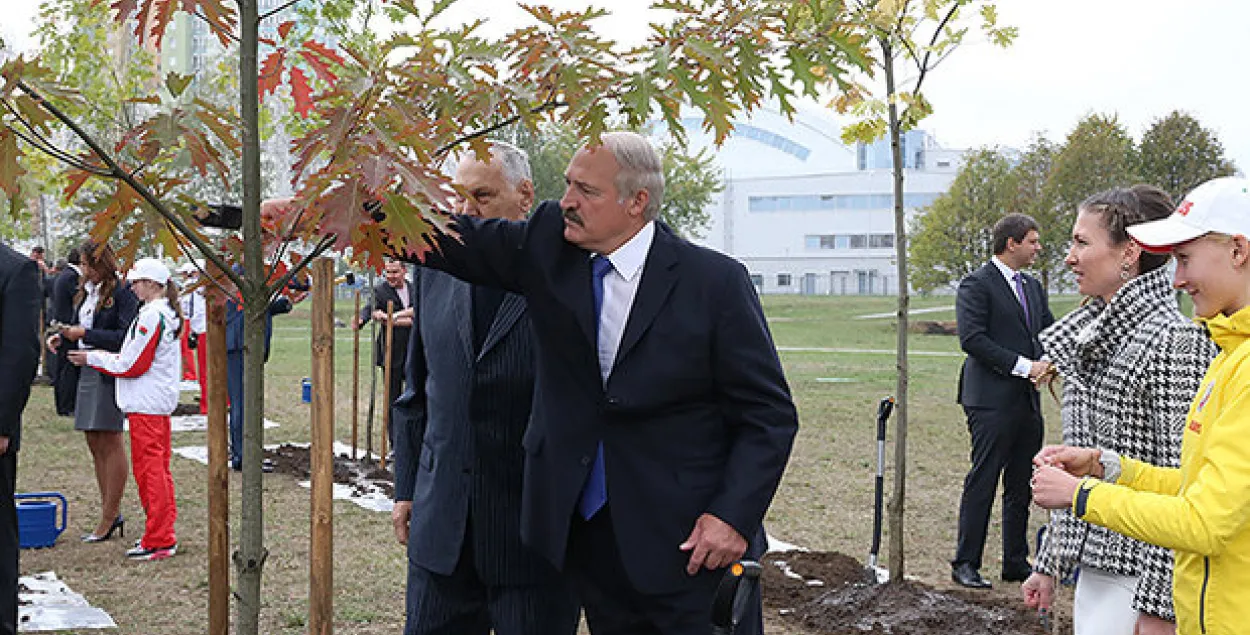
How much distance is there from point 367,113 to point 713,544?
1.45 metres

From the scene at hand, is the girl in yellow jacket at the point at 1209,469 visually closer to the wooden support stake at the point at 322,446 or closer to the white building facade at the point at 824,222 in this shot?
the wooden support stake at the point at 322,446

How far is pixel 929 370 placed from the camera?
24203mm

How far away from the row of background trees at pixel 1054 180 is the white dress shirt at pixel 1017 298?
29.5 metres

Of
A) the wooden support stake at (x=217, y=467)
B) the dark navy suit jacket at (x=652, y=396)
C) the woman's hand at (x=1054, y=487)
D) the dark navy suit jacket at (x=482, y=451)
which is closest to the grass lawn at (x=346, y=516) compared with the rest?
the dark navy suit jacket at (x=482, y=451)

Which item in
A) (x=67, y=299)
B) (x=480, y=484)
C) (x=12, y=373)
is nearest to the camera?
(x=480, y=484)

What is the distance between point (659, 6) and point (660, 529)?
4.51 feet

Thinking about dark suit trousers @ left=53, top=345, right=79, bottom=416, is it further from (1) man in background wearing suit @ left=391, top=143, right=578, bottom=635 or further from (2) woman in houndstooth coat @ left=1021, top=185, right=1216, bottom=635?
(2) woman in houndstooth coat @ left=1021, top=185, right=1216, bottom=635

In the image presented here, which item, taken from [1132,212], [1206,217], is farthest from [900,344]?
[1206,217]

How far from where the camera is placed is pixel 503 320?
3664 mm

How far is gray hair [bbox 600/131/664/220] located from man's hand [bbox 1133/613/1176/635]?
68.4 inches

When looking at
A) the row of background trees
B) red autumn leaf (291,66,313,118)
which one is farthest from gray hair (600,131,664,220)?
the row of background trees

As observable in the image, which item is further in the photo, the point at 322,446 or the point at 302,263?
the point at 322,446

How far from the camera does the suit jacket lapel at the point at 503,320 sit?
3.65 metres

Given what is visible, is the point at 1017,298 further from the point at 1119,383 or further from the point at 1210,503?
the point at 1210,503
